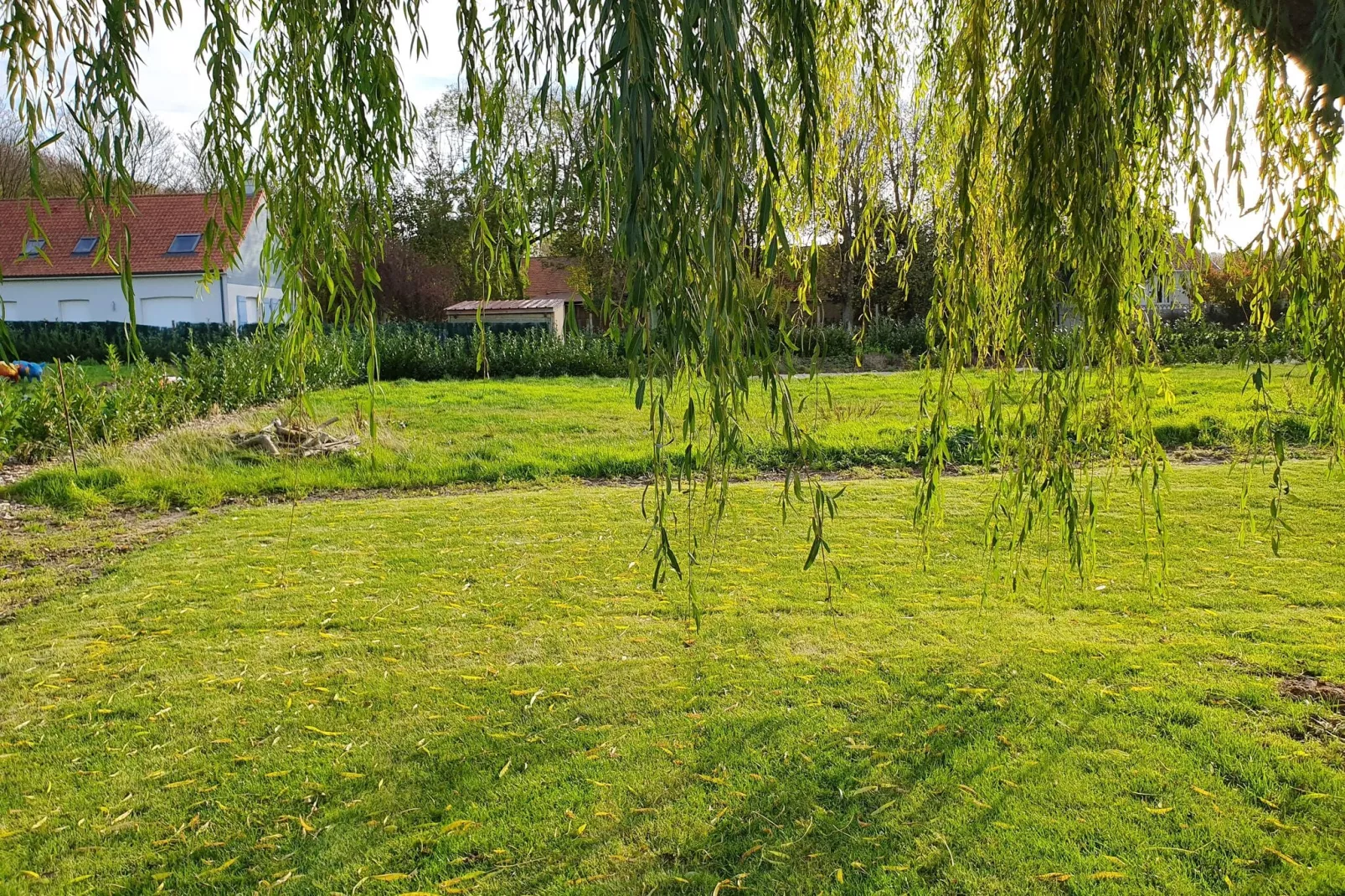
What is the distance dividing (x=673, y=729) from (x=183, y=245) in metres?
24.6

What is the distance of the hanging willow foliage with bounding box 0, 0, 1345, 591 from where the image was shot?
65.3 inches

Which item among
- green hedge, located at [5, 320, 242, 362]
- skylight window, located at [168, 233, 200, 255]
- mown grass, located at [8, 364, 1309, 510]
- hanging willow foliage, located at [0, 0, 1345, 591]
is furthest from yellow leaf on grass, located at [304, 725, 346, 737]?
skylight window, located at [168, 233, 200, 255]

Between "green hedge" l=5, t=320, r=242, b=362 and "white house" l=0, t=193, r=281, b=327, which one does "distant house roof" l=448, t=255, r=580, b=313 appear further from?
"green hedge" l=5, t=320, r=242, b=362

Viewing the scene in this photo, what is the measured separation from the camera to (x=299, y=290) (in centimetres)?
233

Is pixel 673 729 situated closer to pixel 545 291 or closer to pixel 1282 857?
pixel 1282 857

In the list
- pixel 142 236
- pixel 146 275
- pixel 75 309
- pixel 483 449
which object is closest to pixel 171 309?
pixel 146 275

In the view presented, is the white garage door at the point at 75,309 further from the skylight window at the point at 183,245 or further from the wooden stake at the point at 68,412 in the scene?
the wooden stake at the point at 68,412

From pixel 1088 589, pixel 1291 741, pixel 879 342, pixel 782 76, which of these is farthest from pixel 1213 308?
pixel 782 76

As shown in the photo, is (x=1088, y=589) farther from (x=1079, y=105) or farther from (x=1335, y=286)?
(x=1079, y=105)

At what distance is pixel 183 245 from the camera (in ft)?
76.5

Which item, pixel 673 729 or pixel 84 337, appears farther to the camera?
pixel 84 337

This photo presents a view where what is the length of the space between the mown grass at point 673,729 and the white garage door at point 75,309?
2242 cm

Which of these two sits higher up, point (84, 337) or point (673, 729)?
point (84, 337)

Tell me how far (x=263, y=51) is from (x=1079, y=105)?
82.7 inches
